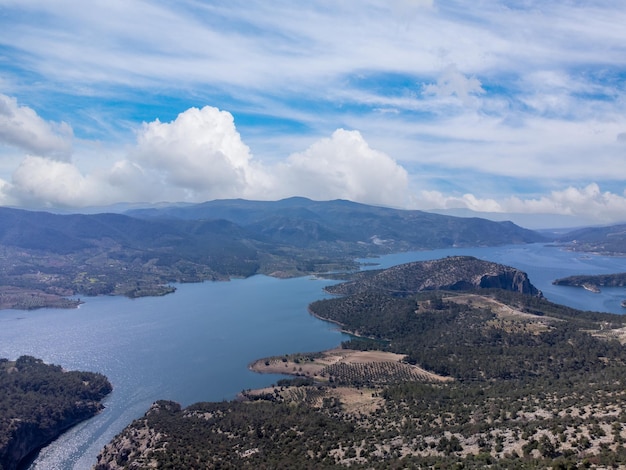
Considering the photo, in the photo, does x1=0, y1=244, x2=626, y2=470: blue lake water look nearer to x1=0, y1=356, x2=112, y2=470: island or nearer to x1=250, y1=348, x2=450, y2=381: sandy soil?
x1=0, y1=356, x2=112, y2=470: island

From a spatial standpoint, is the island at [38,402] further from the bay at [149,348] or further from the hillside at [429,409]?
the hillside at [429,409]

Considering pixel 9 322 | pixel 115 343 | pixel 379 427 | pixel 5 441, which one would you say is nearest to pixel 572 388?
pixel 379 427

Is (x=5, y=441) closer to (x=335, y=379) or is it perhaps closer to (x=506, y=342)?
(x=335, y=379)

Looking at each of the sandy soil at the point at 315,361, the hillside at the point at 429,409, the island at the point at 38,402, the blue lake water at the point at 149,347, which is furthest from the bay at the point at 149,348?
the hillside at the point at 429,409

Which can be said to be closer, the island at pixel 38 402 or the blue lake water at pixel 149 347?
the island at pixel 38 402

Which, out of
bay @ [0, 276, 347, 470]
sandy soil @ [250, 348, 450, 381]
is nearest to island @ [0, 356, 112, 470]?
bay @ [0, 276, 347, 470]
